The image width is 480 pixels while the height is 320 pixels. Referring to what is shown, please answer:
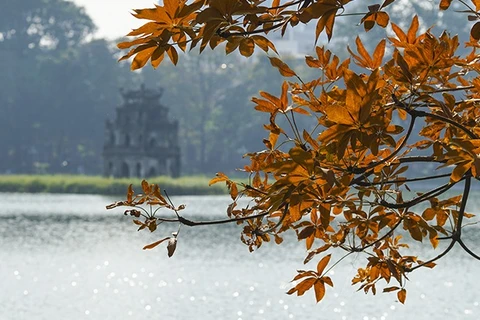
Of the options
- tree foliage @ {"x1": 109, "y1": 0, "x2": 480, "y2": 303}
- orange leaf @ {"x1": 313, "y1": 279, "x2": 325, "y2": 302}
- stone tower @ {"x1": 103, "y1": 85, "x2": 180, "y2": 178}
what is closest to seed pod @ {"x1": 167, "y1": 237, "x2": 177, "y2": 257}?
tree foliage @ {"x1": 109, "y1": 0, "x2": 480, "y2": 303}

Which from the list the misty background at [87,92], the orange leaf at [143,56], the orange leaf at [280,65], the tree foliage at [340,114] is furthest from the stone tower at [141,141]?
the orange leaf at [143,56]

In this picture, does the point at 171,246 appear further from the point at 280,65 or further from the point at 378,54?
the point at 378,54

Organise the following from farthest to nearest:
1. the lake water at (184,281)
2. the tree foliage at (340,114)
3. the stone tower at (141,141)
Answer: the stone tower at (141,141) < the lake water at (184,281) < the tree foliage at (340,114)

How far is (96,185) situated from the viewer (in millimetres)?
33438

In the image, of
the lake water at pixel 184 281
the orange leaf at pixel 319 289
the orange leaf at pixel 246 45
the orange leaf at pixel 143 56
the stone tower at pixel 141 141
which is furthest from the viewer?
the stone tower at pixel 141 141

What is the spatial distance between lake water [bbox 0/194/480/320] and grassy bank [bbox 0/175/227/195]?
1169 centimetres

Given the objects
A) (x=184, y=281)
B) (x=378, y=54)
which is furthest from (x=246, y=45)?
(x=184, y=281)

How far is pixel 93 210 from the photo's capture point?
84.3 feet

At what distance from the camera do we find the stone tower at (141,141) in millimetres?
37125

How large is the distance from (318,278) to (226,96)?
48.1 meters

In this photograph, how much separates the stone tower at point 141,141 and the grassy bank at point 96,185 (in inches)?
85.3

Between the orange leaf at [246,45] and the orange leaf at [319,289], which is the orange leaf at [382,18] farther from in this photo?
the orange leaf at [319,289]

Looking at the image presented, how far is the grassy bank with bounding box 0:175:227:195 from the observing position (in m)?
32.4

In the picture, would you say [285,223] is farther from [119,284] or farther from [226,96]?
[226,96]
